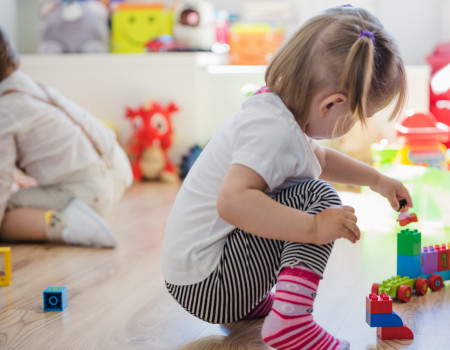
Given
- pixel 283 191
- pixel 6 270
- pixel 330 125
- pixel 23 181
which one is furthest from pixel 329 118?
pixel 23 181

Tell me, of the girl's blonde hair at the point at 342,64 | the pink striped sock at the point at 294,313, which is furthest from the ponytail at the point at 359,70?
the pink striped sock at the point at 294,313

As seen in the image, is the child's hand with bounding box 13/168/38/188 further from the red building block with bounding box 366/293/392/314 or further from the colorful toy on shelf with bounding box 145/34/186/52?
the red building block with bounding box 366/293/392/314

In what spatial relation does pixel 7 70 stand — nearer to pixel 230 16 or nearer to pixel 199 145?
pixel 199 145

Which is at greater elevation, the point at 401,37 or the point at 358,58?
the point at 358,58

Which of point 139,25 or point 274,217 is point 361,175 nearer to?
point 274,217

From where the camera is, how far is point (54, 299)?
1.10m

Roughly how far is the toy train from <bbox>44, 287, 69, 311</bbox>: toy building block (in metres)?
0.51

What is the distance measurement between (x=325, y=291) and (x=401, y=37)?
1989mm

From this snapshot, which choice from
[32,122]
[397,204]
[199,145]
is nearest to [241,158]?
[397,204]

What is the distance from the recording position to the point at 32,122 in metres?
1.62

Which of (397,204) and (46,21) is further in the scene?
(46,21)

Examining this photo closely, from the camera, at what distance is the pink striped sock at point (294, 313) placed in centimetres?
83

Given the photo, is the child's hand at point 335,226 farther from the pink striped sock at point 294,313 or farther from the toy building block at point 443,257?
the toy building block at point 443,257

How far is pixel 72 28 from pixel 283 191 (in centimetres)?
222
